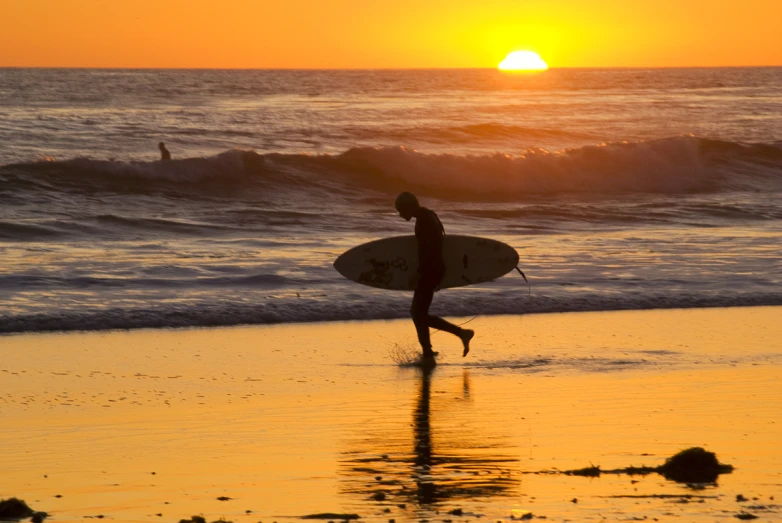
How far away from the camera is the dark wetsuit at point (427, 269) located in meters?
8.71

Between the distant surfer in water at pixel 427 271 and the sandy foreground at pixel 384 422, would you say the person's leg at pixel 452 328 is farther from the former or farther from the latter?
the sandy foreground at pixel 384 422

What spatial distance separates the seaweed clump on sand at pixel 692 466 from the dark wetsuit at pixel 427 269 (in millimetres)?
3387

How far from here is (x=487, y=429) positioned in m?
6.58

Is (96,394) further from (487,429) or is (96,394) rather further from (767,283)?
(767,283)

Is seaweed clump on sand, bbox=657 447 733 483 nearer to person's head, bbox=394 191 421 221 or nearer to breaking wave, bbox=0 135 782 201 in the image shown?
person's head, bbox=394 191 421 221

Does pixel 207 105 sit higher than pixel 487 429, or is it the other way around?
pixel 207 105

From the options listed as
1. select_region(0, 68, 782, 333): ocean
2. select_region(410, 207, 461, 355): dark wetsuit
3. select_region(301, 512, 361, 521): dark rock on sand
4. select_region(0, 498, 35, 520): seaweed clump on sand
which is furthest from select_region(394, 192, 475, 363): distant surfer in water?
select_region(0, 498, 35, 520): seaweed clump on sand

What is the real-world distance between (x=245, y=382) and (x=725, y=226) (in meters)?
13.3

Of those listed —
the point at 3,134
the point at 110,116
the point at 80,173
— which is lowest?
the point at 80,173

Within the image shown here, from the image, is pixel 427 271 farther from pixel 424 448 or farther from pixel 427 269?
pixel 424 448

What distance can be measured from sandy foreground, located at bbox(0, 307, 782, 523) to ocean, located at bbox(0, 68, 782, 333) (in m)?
1.43

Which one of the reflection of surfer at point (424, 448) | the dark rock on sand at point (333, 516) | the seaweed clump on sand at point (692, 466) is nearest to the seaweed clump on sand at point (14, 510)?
the dark rock on sand at point (333, 516)

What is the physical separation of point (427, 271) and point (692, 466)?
3.60 meters

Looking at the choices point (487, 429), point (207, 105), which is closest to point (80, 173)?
point (487, 429)
